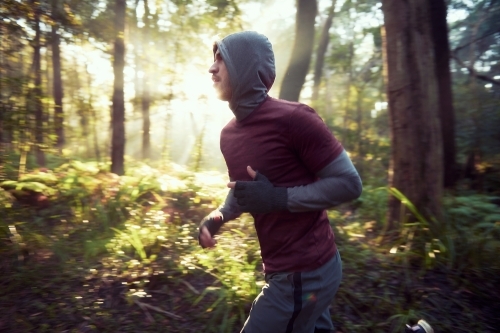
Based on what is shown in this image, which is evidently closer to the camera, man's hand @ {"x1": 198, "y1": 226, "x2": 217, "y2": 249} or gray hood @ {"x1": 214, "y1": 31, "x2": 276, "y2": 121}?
gray hood @ {"x1": 214, "y1": 31, "x2": 276, "y2": 121}

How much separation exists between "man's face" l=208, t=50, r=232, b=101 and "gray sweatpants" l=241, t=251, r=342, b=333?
1.01 metres

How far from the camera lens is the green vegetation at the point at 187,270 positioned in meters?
4.06

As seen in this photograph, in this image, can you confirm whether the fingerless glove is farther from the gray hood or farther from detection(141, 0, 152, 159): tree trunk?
detection(141, 0, 152, 159): tree trunk

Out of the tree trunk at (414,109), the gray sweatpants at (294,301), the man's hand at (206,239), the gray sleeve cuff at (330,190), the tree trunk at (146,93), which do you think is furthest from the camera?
the tree trunk at (146,93)

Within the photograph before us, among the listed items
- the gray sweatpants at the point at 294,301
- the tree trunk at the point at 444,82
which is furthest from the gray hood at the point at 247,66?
the tree trunk at the point at 444,82

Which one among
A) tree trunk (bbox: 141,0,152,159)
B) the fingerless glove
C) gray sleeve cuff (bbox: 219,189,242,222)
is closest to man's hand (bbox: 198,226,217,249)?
gray sleeve cuff (bbox: 219,189,242,222)

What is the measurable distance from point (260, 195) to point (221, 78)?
68 cm

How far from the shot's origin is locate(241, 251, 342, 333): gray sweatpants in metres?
2.06

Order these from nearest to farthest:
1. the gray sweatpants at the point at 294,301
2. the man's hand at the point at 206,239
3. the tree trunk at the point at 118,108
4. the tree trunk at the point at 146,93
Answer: the gray sweatpants at the point at 294,301
the man's hand at the point at 206,239
the tree trunk at the point at 118,108
the tree trunk at the point at 146,93

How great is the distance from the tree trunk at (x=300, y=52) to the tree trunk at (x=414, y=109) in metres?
3.86

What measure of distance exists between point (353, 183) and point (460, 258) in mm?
3572

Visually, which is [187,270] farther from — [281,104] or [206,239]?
[281,104]

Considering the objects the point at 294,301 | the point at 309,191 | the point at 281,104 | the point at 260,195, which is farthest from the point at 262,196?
the point at 294,301

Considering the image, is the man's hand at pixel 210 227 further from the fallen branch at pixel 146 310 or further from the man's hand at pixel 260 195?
the fallen branch at pixel 146 310
